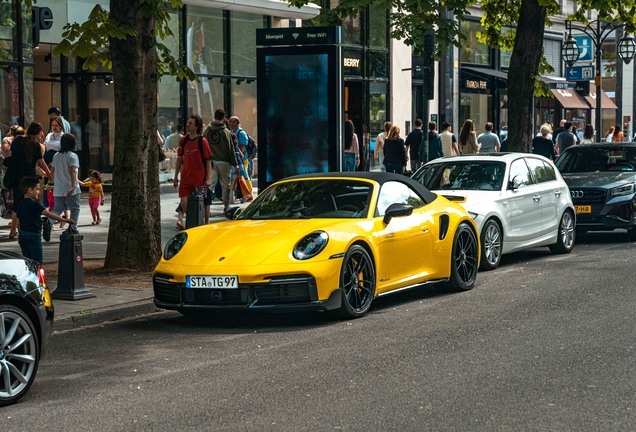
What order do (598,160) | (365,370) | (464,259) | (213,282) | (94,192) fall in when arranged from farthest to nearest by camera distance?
(94,192) → (598,160) → (464,259) → (213,282) → (365,370)

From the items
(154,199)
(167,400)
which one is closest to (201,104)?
(154,199)

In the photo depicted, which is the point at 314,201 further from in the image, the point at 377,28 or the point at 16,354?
the point at 377,28

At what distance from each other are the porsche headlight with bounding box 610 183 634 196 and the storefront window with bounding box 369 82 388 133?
16.2 meters

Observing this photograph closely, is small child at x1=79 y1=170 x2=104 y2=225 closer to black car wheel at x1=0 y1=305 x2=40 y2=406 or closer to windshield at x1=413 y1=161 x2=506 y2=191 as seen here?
windshield at x1=413 y1=161 x2=506 y2=191

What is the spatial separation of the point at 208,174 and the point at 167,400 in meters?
10.5

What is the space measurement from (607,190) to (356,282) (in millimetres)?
8196

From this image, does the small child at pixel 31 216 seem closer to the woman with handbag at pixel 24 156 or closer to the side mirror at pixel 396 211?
the side mirror at pixel 396 211

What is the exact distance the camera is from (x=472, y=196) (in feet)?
45.5

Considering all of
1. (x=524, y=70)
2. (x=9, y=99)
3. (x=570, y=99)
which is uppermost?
(x=570, y=99)

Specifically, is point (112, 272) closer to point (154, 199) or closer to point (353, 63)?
point (154, 199)

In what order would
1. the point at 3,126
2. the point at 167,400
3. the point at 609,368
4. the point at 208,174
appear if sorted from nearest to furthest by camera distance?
the point at 167,400, the point at 609,368, the point at 208,174, the point at 3,126

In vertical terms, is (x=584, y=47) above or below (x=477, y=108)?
above

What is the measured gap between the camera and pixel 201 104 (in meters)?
27.7

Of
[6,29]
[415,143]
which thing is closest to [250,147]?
[415,143]
